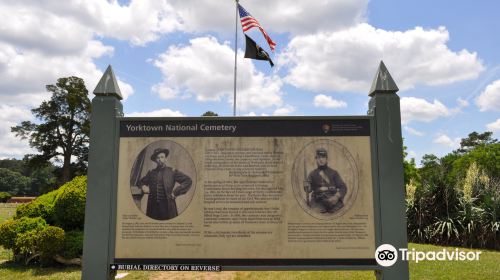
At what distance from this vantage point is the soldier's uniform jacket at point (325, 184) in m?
5.44

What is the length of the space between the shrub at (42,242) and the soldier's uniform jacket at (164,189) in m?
6.28

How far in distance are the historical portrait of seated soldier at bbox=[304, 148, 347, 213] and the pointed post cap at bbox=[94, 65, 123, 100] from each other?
3182 millimetres

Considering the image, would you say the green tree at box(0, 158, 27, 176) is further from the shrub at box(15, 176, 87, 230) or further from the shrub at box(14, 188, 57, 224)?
the shrub at box(15, 176, 87, 230)

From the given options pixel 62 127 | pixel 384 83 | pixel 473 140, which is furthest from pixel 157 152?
pixel 473 140

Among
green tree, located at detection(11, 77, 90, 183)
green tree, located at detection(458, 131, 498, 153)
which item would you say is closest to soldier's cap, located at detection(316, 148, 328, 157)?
green tree, located at detection(11, 77, 90, 183)

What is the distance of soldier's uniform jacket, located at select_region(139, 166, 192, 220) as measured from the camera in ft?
17.7

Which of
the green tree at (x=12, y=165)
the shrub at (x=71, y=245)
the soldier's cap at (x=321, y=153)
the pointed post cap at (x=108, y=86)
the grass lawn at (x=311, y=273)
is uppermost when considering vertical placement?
the green tree at (x=12, y=165)

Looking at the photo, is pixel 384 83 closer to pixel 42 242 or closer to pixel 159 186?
pixel 159 186

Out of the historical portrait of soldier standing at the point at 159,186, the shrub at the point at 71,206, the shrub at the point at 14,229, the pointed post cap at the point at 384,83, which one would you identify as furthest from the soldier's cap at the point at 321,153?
the shrub at the point at 14,229

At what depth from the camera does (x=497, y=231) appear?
13453 mm

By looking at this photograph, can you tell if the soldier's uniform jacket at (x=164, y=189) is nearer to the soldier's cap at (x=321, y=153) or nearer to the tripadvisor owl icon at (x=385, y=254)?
the soldier's cap at (x=321, y=153)

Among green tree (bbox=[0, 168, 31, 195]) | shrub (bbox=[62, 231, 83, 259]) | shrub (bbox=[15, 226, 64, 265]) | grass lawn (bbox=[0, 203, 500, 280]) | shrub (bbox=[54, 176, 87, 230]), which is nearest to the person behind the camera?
grass lawn (bbox=[0, 203, 500, 280])

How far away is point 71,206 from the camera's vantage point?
10703mm

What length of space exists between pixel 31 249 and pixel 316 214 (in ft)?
28.9
